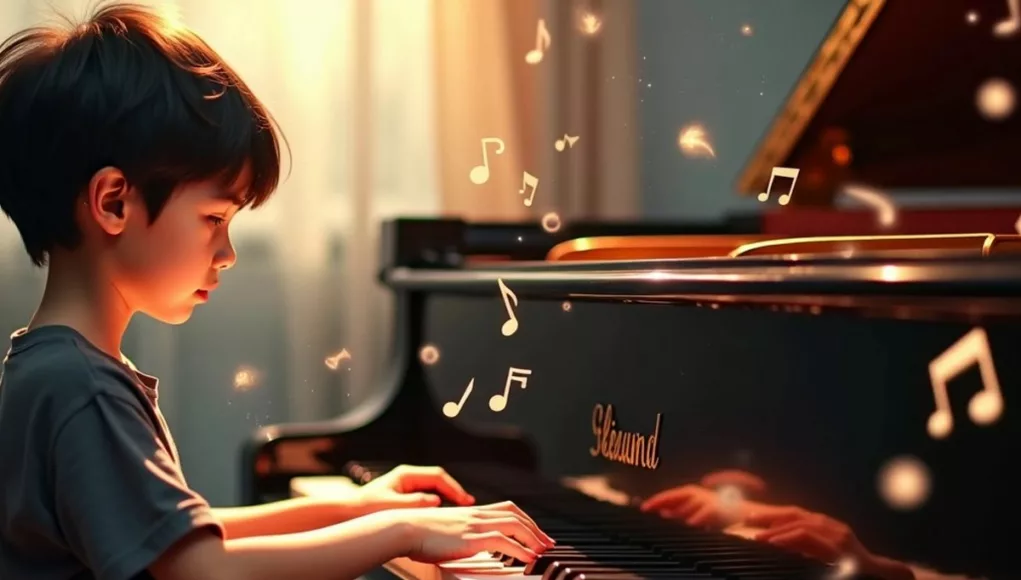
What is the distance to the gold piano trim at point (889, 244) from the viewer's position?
1210 mm

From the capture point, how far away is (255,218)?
8.48 feet

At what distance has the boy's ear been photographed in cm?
119

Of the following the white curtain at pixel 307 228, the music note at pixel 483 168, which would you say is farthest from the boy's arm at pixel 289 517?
the music note at pixel 483 168

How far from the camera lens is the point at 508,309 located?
1.57 meters

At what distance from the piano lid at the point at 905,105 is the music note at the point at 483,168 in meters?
0.83

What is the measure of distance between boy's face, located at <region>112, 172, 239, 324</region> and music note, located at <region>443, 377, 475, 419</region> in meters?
0.55

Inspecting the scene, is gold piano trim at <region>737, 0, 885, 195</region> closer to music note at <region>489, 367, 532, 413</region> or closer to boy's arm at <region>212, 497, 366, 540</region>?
music note at <region>489, 367, 532, 413</region>

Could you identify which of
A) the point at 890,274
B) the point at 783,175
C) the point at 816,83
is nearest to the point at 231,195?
the point at 890,274

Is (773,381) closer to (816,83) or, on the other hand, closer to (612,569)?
(612,569)

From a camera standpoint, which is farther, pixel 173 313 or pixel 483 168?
pixel 483 168

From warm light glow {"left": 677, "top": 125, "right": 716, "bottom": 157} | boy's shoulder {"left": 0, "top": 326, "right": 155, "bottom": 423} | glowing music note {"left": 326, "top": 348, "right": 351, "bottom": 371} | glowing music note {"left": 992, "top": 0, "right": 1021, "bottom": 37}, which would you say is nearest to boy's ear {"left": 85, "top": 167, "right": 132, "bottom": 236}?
boy's shoulder {"left": 0, "top": 326, "right": 155, "bottom": 423}

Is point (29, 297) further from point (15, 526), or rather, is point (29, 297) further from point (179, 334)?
point (15, 526)

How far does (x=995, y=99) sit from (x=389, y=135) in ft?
4.31

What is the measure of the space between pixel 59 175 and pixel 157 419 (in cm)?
25
